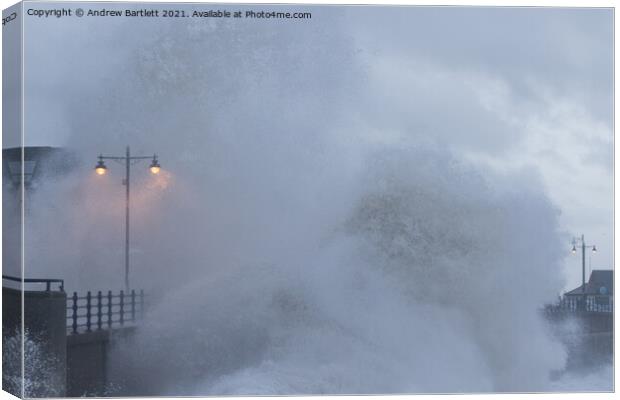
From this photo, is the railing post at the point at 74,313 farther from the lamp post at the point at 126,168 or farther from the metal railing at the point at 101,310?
the lamp post at the point at 126,168

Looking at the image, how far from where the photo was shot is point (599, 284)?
630 inches

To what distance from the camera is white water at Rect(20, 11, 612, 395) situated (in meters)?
15.0

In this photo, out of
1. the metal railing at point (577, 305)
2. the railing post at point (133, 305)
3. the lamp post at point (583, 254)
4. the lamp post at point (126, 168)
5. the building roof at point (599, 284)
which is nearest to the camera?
Answer: the lamp post at point (126, 168)

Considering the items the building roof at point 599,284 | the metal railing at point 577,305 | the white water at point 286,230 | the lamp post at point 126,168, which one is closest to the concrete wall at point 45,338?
the white water at point 286,230

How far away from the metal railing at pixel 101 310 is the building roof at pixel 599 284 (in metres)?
5.65

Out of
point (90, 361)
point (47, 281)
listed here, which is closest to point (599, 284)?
point (90, 361)

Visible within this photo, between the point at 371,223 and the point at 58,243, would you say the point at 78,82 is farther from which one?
the point at 371,223

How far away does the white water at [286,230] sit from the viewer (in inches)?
592

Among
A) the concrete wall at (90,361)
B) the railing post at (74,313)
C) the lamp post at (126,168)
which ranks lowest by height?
the concrete wall at (90,361)

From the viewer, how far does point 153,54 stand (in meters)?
15.1

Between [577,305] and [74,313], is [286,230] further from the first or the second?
[577,305]

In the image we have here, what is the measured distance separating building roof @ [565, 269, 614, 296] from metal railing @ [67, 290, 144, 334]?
18.5 feet

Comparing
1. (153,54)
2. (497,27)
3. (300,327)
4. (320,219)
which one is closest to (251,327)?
(300,327)

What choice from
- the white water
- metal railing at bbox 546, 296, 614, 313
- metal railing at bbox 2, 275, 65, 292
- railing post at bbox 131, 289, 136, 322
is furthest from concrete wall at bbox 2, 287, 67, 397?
metal railing at bbox 546, 296, 614, 313
